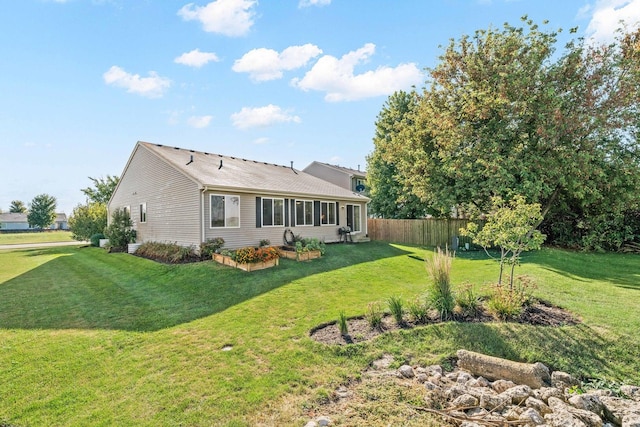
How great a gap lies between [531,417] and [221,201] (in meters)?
10.7

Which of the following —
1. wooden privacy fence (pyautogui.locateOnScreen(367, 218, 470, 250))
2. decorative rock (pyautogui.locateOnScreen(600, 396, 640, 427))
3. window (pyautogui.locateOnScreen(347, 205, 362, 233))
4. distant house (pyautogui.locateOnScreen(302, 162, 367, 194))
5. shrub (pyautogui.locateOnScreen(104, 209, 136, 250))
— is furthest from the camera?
distant house (pyautogui.locateOnScreen(302, 162, 367, 194))

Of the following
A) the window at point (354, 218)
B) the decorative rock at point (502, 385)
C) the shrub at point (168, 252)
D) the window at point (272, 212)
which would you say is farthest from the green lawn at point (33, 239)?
the decorative rock at point (502, 385)

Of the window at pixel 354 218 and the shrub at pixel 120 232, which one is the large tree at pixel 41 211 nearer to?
the shrub at pixel 120 232

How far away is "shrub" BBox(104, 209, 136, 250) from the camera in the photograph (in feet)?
50.8

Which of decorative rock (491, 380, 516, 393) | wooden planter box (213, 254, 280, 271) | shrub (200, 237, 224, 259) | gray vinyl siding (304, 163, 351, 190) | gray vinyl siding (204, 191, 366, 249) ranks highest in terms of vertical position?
gray vinyl siding (304, 163, 351, 190)

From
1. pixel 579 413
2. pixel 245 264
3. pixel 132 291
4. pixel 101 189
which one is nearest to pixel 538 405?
pixel 579 413

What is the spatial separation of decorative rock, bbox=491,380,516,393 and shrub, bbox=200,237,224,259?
923 cm

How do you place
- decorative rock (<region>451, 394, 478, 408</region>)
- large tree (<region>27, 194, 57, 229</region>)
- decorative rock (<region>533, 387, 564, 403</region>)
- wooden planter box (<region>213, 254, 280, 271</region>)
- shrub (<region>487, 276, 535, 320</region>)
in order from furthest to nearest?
large tree (<region>27, 194, 57, 229</region>) < wooden planter box (<region>213, 254, 280, 271</region>) < shrub (<region>487, 276, 535, 320</region>) < decorative rock (<region>533, 387, 564, 403</region>) < decorative rock (<region>451, 394, 478, 408</region>)

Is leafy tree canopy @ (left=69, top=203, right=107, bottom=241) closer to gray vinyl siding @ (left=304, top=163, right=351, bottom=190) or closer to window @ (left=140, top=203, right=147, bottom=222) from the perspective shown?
window @ (left=140, top=203, right=147, bottom=222)

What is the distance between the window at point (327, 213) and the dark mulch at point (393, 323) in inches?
411

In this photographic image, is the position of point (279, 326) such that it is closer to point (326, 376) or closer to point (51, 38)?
point (326, 376)

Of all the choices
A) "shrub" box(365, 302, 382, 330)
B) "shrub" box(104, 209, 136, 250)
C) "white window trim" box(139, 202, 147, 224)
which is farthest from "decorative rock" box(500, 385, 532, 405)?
"shrub" box(104, 209, 136, 250)

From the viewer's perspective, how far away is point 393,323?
5.06 m

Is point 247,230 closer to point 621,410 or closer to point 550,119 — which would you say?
point 621,410
